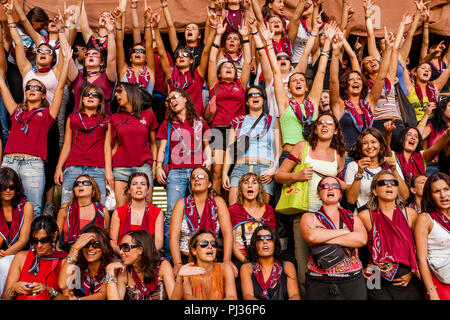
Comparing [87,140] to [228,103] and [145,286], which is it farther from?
[145,286]

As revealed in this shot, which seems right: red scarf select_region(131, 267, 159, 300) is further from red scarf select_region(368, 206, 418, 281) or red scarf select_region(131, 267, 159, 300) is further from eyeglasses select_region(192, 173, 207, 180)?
red scarf select_region(368, 206, 418, 281)

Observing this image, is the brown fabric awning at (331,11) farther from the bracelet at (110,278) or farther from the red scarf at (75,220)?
the bracelet at (110,278)

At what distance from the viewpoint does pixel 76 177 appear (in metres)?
5.58

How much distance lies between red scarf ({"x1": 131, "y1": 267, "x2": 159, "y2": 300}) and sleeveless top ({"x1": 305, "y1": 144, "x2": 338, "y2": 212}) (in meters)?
1.69

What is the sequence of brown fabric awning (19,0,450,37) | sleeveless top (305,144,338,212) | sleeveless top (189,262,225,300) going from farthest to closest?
brown fabric awning (19,0,450,37) < sleeveless top (305,144,338,212) < sleeveless top (189,262,225,300)

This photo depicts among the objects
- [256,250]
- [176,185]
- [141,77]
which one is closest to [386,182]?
[256,250]

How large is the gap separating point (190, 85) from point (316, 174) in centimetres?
226

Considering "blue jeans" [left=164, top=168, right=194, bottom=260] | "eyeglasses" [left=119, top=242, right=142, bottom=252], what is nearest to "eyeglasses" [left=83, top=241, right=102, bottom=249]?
"eyeglasses" [left=119, top=242, right=142, bottom=252]

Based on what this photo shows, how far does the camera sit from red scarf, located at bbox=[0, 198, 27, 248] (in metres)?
5.10

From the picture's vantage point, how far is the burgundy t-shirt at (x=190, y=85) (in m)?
6.49

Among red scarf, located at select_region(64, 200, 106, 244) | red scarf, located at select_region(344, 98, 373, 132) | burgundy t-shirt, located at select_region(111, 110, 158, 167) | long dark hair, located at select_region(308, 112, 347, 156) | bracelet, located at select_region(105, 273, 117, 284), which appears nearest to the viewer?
bracelet, located at select_region(105, 273, 117, 284)

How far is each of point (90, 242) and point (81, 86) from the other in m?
2.45

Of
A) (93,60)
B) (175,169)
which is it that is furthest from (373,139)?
(93,60)

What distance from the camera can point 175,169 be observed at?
5637mm
